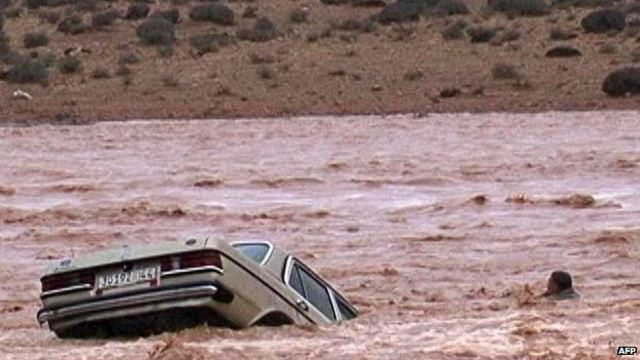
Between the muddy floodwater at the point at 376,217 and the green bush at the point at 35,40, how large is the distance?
1557cm

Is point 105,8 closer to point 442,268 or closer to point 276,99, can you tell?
point 276,99

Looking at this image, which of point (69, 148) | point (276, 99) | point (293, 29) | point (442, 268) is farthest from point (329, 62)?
point (442, 268)

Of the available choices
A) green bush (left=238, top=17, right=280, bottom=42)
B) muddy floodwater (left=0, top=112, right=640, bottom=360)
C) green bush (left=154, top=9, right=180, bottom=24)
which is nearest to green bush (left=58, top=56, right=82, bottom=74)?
green bush (left=238, top=17, right=280, bottom=42)

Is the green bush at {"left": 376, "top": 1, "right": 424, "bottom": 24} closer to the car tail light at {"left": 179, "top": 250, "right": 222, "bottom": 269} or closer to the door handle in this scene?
the door handle

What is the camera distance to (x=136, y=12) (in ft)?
190

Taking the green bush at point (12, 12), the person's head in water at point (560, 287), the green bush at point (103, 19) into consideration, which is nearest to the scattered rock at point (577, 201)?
the person's head in water at point (560, 287)

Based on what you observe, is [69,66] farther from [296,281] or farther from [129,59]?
[296,281]

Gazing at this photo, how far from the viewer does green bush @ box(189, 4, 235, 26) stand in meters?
56.2

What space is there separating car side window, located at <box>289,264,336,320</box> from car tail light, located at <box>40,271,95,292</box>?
1489 mm

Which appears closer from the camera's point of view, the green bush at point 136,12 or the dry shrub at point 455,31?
the dry shrub at point 455,31

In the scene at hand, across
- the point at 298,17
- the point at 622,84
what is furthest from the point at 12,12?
the point at 622,84

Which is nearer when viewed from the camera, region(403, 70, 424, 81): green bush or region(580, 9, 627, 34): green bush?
region(403, 70, 424, 81): green bush

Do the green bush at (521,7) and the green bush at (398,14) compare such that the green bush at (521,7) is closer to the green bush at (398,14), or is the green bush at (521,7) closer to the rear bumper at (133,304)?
the green bush at (398,14)

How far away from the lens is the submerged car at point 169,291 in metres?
12.0
